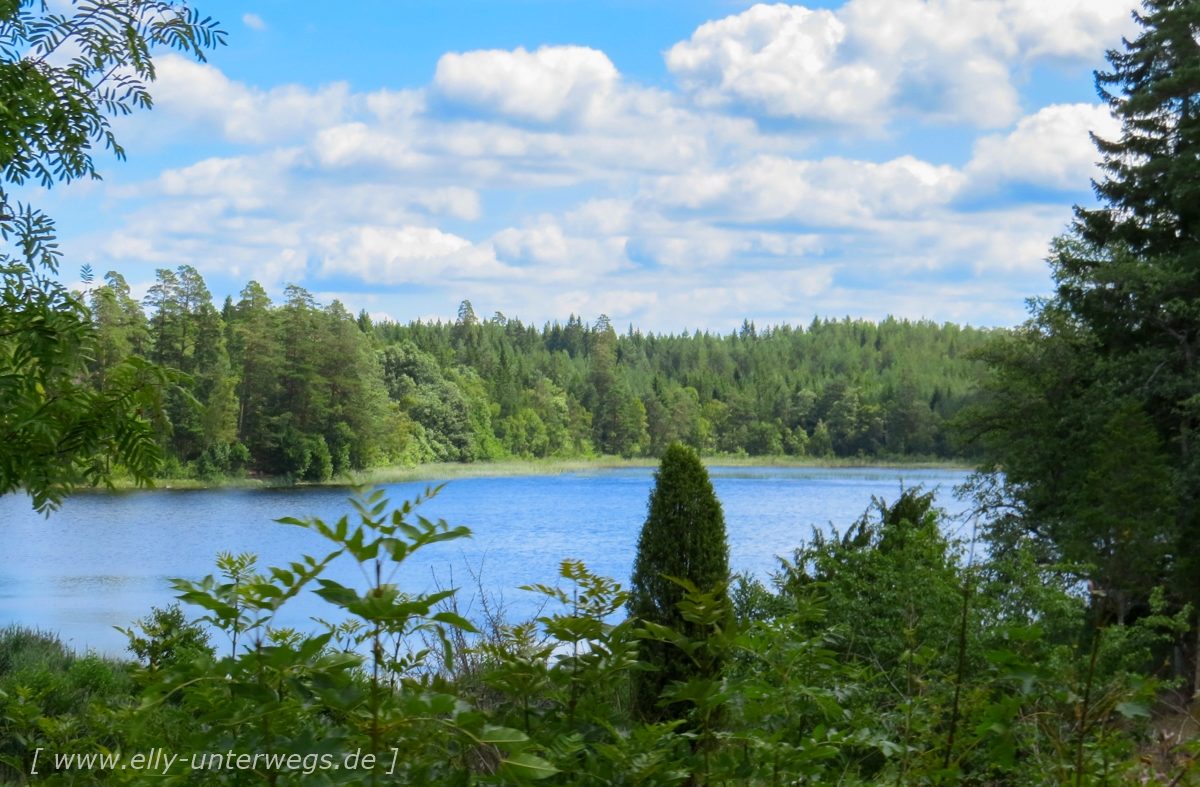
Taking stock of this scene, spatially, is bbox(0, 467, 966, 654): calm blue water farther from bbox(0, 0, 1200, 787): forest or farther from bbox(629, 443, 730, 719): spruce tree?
bbox(629, 443, 730, 719): spruce tree

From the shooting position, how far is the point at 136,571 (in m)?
24.8

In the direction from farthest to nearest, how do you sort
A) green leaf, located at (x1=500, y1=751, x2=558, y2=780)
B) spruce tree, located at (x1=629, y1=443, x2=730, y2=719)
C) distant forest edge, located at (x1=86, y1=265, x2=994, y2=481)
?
distant forest edge, located at (x1=86, y1=265, x2=994, y2=481)
spruce tree, located at (x1=629, y1=443, x2=730, y2=719)
green leaf, located at (x1=500, y1=751, x2=558, y2=780)

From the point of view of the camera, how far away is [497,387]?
3036 inches

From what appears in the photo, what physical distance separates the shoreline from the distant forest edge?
756 mm

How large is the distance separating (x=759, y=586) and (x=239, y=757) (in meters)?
5.74

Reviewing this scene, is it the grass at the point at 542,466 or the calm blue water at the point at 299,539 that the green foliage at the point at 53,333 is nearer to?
the calm blue water at the point at 299,539

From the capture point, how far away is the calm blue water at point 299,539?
2039 centimetres

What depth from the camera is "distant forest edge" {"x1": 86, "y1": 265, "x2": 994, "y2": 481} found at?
156 feet

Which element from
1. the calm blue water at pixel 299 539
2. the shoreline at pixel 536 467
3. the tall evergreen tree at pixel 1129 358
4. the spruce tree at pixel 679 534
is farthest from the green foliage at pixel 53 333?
the shoreline at pixel 536 467

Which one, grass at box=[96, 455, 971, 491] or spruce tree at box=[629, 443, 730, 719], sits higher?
spruce tree at box=[629, 443, 730, 719]

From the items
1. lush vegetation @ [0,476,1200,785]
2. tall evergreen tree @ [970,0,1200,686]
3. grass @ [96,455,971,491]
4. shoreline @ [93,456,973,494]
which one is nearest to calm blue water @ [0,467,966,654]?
shoreline @ [93,456,973,494]

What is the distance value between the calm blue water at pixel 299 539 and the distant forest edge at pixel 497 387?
10.8 ft

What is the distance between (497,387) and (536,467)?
12.2m

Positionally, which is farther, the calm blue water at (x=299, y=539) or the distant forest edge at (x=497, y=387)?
the distant forest edge at (x=497, y=387)
